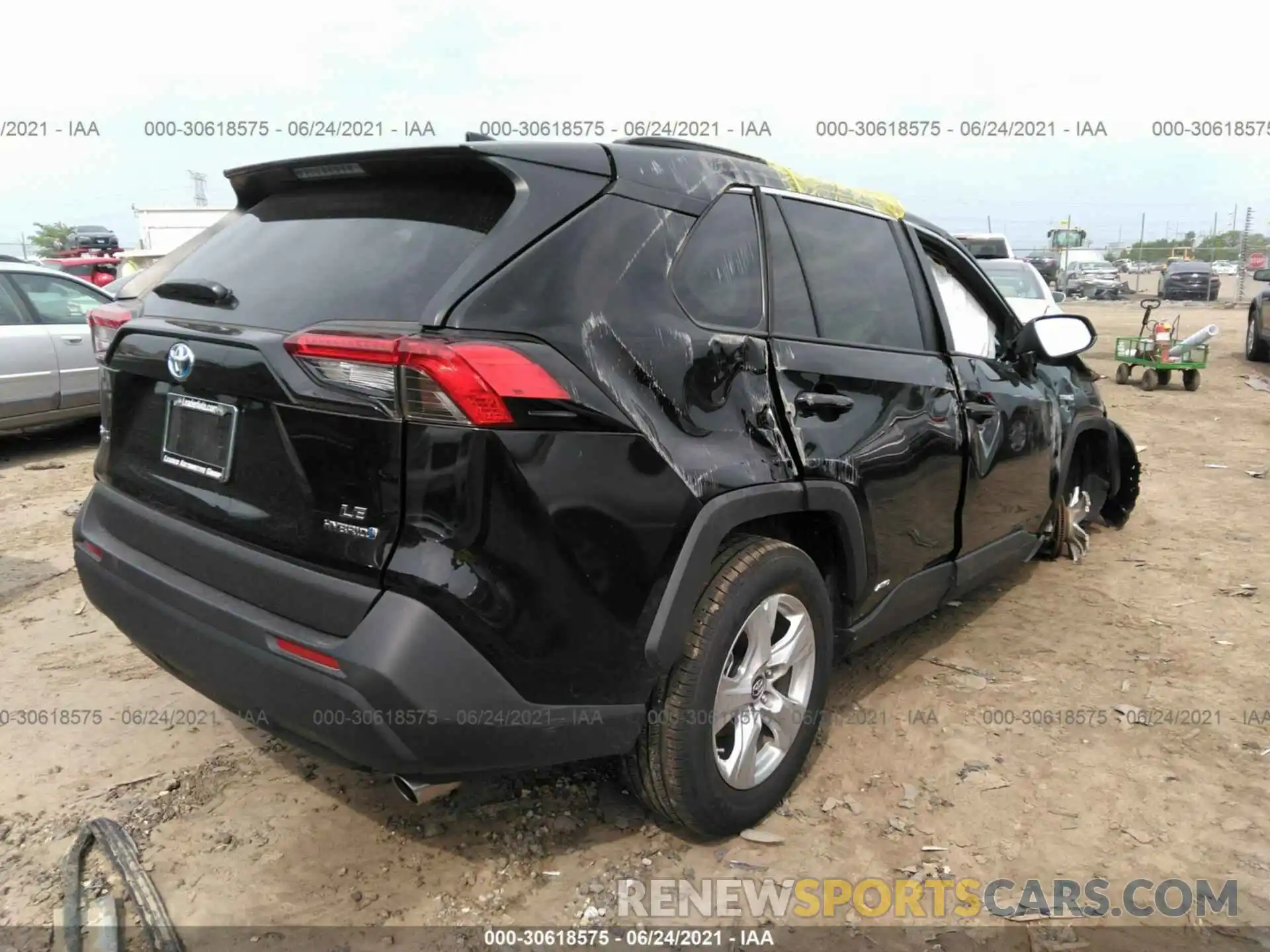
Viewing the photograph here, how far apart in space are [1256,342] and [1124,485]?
36.6 ft

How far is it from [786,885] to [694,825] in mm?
292

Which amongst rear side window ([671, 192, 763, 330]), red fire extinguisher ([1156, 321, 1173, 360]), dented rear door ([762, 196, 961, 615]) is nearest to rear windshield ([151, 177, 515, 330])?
rear side window ([671, 192, 763, 330])

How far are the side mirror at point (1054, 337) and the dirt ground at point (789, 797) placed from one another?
1267mm

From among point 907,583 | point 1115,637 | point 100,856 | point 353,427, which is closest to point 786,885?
point 907,583

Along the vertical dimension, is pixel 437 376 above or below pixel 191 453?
above

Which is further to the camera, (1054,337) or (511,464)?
(1054,337)

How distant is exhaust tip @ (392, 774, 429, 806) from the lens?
6.65ft

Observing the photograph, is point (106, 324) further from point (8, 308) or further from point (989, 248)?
point (989, 248)

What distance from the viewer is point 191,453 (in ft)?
7.38

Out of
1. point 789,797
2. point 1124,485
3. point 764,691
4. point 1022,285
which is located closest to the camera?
point 764,691

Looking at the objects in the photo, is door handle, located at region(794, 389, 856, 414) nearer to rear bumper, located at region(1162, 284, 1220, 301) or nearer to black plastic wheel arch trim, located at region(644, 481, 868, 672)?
black plastic wheel arch trim, located at region(644, 481, 868, 672)

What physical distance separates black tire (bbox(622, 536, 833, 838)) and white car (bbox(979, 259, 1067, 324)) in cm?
959

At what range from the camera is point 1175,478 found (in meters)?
6.93

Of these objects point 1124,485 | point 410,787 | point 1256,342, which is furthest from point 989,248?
point 410,787
